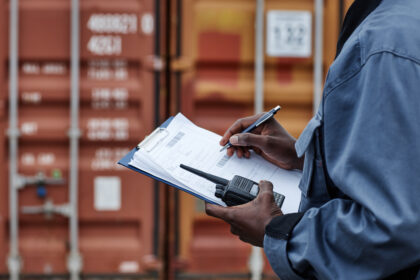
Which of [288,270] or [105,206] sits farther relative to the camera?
[105,206]

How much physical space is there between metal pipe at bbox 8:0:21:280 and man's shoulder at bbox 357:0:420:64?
248 centimetres

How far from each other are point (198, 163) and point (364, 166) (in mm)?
555

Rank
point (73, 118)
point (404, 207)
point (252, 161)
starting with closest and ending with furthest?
point (404, 207) < point (252, 161) < point (73, 118)

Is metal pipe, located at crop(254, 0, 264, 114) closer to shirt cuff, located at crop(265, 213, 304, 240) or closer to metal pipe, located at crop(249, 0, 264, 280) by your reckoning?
metal pipe, located at crop(249, 0, 264, 280)

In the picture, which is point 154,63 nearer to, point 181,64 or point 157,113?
point 181,64

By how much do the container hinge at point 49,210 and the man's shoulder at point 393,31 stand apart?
2.42 m

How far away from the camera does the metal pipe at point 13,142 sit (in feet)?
9.80

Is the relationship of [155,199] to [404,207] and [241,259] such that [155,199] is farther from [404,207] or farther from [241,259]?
[404,207]

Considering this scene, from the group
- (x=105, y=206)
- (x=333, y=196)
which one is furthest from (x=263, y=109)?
(x=333, y=196)

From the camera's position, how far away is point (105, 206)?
308 cm

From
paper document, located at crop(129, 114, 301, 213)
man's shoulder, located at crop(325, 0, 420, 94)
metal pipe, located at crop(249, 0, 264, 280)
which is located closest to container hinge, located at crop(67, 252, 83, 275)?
metal pipe, located at crop(249, 0, 264, 280)

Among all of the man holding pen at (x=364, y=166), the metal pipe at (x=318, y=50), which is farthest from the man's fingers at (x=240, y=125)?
the metal pipe at (x=318, y=50)

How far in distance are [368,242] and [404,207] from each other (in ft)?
0.30

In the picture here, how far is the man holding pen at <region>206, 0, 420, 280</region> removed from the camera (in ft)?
2.89
